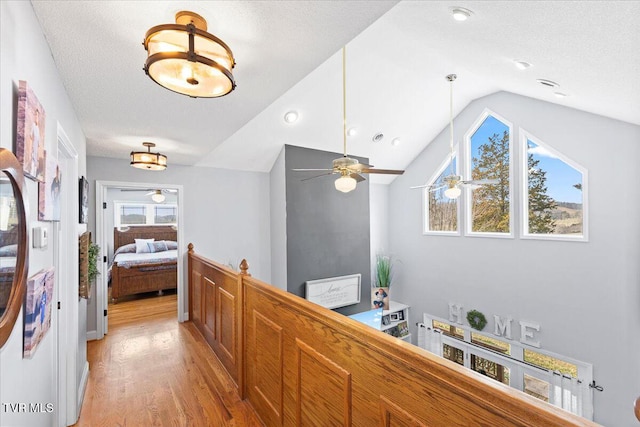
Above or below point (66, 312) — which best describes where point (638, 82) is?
above

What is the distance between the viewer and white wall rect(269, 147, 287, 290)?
475 centimetres

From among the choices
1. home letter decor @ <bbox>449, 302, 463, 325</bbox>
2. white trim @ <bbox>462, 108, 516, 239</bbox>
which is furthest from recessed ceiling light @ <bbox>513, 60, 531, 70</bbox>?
home letter decor @ <bbox>449, 302, 463, 325</bbox>

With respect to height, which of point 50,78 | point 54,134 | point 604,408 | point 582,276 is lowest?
point 604,408

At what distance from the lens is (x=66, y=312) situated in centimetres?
203

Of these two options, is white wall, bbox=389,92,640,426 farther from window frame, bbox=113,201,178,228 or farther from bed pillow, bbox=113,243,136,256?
window frame, bbox=113,201,178,228

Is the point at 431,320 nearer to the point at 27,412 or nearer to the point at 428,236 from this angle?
the point at 428,236

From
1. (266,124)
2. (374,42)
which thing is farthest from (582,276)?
(266,124)

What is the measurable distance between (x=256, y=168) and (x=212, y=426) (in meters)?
3.75

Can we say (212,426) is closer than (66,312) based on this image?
No

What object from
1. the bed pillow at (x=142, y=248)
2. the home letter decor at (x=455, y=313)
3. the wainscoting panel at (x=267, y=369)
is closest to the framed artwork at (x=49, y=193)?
the wainscoting panel at (x=267, y=369)

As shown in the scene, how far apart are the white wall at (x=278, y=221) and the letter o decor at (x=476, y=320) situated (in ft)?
11.5

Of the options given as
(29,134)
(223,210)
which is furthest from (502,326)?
(29,134)

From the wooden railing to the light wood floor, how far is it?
20cm

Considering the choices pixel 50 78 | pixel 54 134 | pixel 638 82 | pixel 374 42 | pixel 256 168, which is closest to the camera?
pixel 50 78
